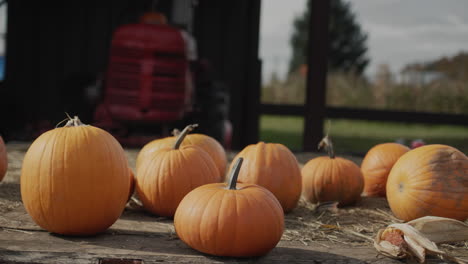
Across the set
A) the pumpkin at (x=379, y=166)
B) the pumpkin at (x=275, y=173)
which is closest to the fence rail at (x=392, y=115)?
the pumpkin at (x=379, y=166)

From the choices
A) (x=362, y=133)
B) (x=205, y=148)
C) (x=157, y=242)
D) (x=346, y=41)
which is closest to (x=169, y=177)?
(x=157, y=242)

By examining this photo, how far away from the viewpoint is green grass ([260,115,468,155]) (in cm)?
1172

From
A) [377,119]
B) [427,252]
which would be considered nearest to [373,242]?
[427,252]

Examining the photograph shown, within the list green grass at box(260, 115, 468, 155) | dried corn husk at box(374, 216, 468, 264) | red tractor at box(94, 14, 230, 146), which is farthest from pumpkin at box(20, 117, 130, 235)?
green grass at box(260, 115, 468, 155)

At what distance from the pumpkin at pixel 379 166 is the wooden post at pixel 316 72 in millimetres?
→ 2640

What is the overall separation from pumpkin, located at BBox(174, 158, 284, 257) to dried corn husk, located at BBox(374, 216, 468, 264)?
1.42 feet

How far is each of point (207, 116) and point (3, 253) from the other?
13.4 feet

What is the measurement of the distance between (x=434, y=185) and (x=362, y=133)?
1142 centimetres

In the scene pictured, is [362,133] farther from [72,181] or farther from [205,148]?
[72,181]

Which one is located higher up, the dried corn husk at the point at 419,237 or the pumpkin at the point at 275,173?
the pumpkin at the point at 275,173

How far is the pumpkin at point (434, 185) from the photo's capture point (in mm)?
3020

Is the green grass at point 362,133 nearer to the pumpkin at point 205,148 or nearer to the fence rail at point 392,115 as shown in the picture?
the fence rail at point 392,115

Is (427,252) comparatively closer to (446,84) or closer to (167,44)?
(167,44)

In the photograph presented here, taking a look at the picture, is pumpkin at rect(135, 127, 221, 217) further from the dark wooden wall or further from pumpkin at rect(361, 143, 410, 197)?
the dark wooden wall
